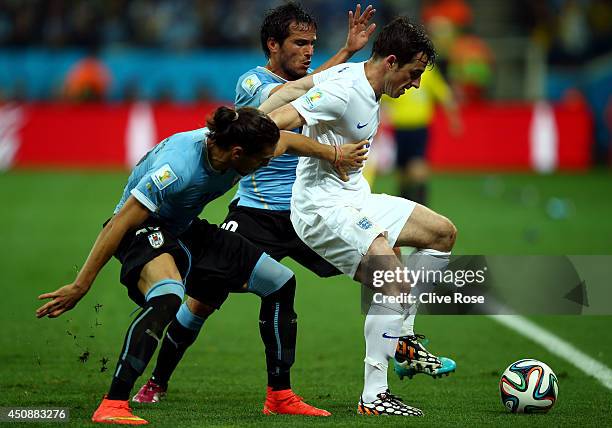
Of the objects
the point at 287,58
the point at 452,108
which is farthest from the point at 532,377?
the point at 452,108

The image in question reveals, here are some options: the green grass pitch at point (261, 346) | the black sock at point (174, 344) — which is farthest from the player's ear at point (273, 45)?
the green grass pitch at point (261, 346)

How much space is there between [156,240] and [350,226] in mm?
1099

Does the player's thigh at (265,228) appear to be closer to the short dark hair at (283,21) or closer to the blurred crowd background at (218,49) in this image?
the short dark hair at (283,21)

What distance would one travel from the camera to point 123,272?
595cm

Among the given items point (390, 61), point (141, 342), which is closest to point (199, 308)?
point (141, 342)

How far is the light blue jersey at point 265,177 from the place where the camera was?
7.23 meters

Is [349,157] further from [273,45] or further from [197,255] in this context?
[273,45]

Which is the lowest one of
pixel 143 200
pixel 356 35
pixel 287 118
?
pixel 143 200

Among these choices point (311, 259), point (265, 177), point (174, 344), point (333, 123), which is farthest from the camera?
point (265, 177)

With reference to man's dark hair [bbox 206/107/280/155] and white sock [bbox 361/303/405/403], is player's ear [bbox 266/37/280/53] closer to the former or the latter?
man's dark hair [bbox 206/107/280/155]

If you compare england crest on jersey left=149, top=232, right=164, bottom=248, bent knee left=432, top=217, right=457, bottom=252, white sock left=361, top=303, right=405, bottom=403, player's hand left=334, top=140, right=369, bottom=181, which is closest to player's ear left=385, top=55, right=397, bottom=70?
player's hand left=334, top=140, right=369, bottom=181

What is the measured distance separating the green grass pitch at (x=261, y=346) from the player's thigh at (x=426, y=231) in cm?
91

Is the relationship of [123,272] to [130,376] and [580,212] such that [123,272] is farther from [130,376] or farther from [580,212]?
[580,212]

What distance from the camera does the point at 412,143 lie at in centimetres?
1546
